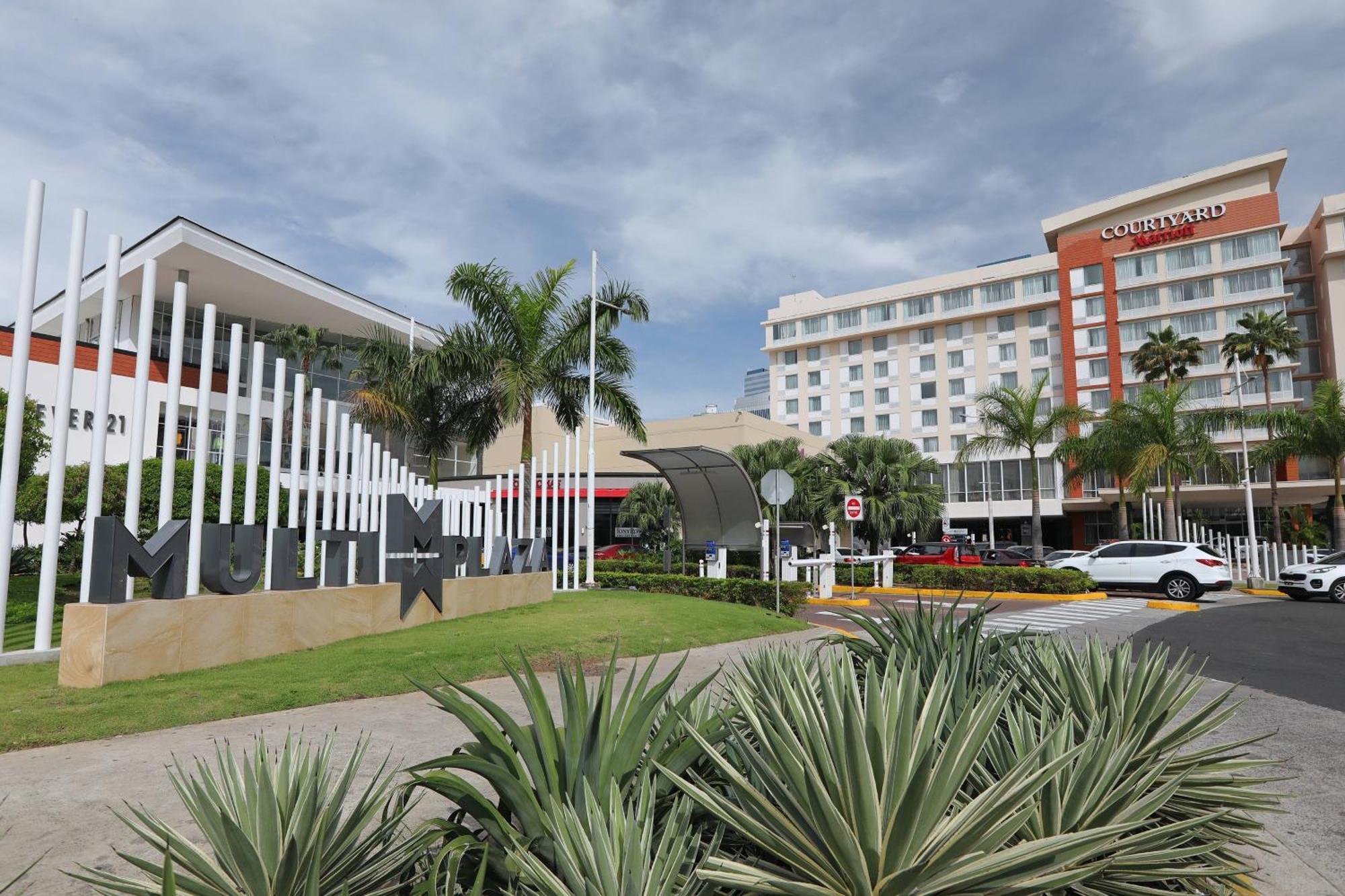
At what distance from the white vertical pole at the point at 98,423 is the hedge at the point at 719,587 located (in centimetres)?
1084

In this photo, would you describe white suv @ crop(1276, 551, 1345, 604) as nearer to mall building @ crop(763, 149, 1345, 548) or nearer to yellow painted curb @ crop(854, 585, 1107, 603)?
yellow painted curb @ crop(854, 585, 1107, 603)

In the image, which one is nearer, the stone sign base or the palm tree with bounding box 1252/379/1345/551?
the stone sign base

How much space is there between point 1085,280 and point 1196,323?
24.8ft

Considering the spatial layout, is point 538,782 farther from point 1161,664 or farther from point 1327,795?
point 1327,795

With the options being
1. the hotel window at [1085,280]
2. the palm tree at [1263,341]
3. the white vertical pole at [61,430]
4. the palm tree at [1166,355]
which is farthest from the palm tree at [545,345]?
the hotel window at [1085,280]

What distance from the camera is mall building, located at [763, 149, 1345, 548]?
52375 millimetres

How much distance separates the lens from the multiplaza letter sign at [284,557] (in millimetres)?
7816

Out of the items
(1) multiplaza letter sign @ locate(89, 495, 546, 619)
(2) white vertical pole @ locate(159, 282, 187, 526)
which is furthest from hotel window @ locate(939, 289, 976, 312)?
(2) white vertical pole @ locate(159, 282, 187, 526)

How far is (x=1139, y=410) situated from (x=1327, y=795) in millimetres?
29125

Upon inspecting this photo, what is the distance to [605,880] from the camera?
225 centimetres

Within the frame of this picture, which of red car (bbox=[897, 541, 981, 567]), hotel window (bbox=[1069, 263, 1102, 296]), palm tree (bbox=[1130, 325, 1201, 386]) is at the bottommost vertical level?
red car (bbox=[897, 541, 981, 567])

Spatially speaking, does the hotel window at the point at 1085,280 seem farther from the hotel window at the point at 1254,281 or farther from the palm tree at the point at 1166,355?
the palm tree at the point at 1166,355

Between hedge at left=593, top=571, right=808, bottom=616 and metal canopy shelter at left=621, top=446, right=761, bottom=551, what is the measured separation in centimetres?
290

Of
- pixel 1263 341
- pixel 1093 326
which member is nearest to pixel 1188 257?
pixel 1093 326
